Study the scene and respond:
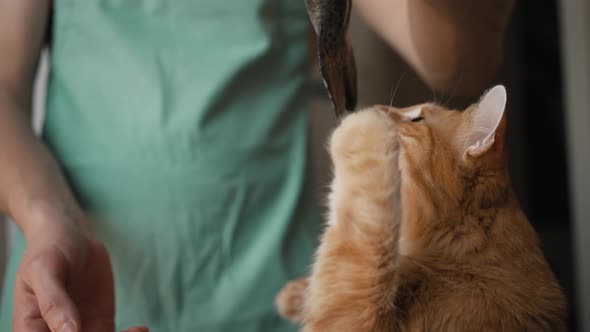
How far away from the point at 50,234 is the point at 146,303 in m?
0.22

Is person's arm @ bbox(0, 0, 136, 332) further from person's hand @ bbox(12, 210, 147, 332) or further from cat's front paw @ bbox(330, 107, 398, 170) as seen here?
cat's front paw @ bbox(330, 107, 398, 170)

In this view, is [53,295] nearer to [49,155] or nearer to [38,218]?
[38,218]

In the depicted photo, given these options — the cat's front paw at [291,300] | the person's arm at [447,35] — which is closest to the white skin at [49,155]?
the person's arm at [447,35]

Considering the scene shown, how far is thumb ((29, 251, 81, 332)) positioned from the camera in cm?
42

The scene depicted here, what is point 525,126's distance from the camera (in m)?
0.38

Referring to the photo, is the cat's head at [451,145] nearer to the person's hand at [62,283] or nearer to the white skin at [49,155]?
the white skin at [49,155]

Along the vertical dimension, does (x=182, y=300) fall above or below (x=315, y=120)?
below

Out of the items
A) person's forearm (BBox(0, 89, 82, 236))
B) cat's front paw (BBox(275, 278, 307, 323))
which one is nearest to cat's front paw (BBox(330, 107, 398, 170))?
cat's front paw (BBox(275, 278, 307, 323))

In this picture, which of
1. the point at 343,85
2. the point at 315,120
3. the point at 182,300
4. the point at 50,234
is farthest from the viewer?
the point at 182,300

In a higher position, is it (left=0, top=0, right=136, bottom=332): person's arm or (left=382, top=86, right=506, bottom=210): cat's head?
(left=382, top=86, right=506, bottom=210): cat's head

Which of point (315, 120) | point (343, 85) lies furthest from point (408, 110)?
point (315, 120)

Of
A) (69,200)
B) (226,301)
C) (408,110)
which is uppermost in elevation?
(408,110)

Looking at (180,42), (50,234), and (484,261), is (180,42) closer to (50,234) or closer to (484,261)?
(50,234)

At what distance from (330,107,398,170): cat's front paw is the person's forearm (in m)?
0.31
